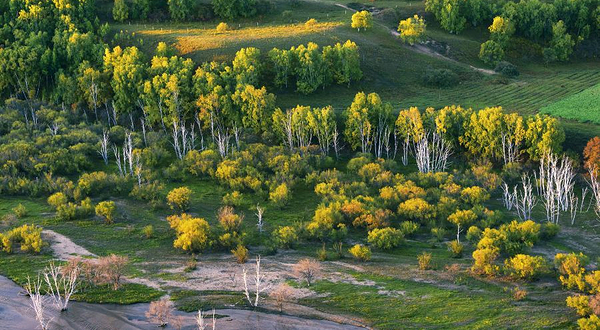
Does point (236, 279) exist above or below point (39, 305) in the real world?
below

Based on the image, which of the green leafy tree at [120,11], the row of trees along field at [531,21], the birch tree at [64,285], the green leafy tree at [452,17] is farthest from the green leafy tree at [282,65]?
the birch tree at [64,285]

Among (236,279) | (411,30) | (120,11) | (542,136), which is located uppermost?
(120,11)

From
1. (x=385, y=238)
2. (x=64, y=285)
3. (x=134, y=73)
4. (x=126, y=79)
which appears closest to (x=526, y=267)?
(x=385, y=238)

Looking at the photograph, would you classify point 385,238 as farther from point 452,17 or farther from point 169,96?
point 452,17

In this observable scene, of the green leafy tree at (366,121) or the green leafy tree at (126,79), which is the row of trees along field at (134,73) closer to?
the green leafy tree at (126,79)

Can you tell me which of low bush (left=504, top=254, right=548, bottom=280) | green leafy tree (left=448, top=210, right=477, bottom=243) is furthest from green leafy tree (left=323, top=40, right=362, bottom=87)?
low bush (left=504, top=254, right=548, bottom=280)

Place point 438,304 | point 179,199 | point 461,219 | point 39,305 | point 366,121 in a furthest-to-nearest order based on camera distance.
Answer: point 366,121
point 179,199
point 461,219
point 438,304
point 39,305

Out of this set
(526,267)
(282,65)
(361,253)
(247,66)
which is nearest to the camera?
(526,267)

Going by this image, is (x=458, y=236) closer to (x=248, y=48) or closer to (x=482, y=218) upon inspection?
(x=482, y=218)

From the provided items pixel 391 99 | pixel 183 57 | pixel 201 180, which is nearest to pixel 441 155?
pixel 391 99
